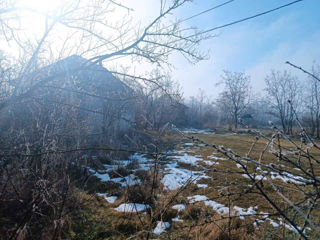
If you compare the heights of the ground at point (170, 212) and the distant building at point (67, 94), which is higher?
the distant building at point (67, 94)

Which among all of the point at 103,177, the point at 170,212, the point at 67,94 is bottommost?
the point at 103,177

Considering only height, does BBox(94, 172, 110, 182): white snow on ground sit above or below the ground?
below

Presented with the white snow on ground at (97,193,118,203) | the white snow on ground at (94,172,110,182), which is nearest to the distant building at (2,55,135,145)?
the white snow on ground at (97,193,118,203)

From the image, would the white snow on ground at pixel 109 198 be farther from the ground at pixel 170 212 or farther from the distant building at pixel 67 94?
the distant building at pixel 67 94

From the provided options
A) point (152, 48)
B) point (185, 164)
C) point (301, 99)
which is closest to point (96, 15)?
point (152, 48)

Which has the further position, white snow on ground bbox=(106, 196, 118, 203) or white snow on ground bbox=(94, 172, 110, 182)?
white snow on ground bbox=(94, 172, 110, 182)

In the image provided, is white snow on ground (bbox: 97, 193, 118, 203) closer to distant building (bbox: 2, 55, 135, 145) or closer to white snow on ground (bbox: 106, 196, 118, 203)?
white snow on ground (bbox: 106, 196, 118, 203)

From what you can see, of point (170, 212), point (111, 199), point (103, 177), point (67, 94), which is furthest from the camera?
point (103, 177)

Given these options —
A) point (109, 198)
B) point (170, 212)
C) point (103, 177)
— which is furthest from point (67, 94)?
point (170, 212)

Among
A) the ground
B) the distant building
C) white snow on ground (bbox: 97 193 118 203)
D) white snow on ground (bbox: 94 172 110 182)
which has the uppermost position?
the distant building

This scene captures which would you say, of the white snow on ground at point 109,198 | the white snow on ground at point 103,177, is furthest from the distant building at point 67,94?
Result: the white snow on ground at point 103,177

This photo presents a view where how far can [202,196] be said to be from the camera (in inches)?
152

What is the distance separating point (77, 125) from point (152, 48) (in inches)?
93.4

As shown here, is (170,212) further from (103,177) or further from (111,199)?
(103,177)
